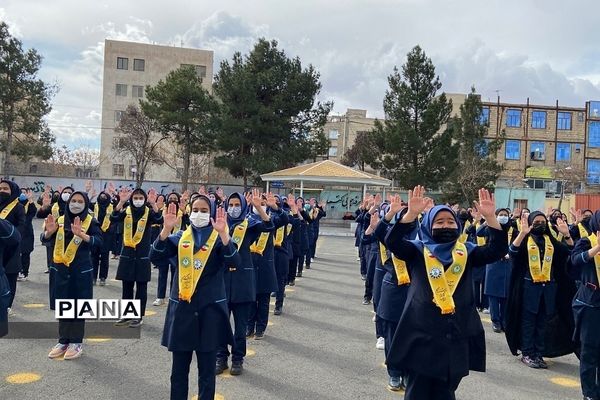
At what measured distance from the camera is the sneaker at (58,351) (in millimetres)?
5864

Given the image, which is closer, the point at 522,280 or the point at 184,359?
the point at 184,359

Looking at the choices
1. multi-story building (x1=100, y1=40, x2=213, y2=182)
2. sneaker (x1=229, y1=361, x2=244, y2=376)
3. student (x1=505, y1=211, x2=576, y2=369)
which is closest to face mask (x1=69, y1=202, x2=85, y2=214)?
sneaker (x1=229, y1=361, x2=244, y2=376)

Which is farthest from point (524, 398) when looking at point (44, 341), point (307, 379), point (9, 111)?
point (9, 111)

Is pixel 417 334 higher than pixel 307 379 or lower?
higher

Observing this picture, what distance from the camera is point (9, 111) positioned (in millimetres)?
33031

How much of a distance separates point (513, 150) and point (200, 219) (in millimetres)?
49470

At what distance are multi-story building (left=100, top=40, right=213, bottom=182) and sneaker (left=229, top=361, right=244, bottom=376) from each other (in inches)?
1964

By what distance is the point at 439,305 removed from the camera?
3662 millimetres

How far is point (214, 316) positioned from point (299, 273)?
335 inches

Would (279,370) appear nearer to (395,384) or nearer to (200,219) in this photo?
(395,384)

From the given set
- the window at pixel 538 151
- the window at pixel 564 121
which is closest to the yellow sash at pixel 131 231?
the window at pixel 538 151

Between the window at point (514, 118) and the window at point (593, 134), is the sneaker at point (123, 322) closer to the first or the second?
the window at point (514, 118)

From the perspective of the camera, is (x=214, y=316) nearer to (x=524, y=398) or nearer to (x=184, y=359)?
(x=184, y=359)

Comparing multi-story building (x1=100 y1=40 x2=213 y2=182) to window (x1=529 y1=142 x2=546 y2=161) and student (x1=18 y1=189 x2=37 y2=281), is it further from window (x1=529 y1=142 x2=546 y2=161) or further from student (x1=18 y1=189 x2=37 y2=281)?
student (x1=18 y1=189 x2=37 y2=281)
